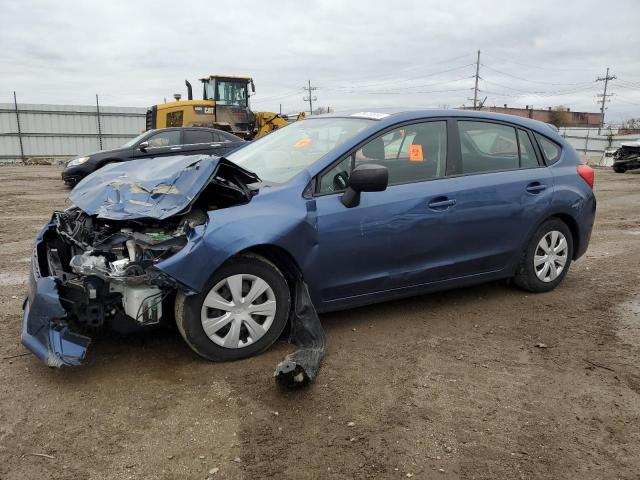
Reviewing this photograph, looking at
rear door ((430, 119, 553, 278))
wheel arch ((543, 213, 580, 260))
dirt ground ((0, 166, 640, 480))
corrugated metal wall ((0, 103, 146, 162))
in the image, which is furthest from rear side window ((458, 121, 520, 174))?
corrugated metal wall ((0, 103, 146, 162))

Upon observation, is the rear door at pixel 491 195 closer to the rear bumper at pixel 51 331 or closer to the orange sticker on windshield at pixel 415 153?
the orange sticker on windshield at pixel 415 153

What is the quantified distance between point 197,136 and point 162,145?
0.87m

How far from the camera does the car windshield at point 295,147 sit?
13.4 ft

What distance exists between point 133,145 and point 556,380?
436 inches

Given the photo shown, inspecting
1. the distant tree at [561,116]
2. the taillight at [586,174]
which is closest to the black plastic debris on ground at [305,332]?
the taillight at [586,174]

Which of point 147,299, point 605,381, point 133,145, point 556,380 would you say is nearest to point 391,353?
point 556,380

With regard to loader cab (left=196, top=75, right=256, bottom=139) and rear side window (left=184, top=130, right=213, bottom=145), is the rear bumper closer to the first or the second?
rear side window (left=184, top=130, right=213, bottom=145)

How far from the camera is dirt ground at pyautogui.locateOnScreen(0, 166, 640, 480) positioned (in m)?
2.59

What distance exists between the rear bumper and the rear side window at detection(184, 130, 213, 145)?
32.4ft

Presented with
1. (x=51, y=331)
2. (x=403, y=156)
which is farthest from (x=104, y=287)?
(x=403, y=156)

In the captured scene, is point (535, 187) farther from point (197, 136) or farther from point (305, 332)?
point (197, 136)

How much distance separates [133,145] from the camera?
12.4 m

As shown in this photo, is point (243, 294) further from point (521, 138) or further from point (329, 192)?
point (521, 138)

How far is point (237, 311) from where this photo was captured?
11.4ft
